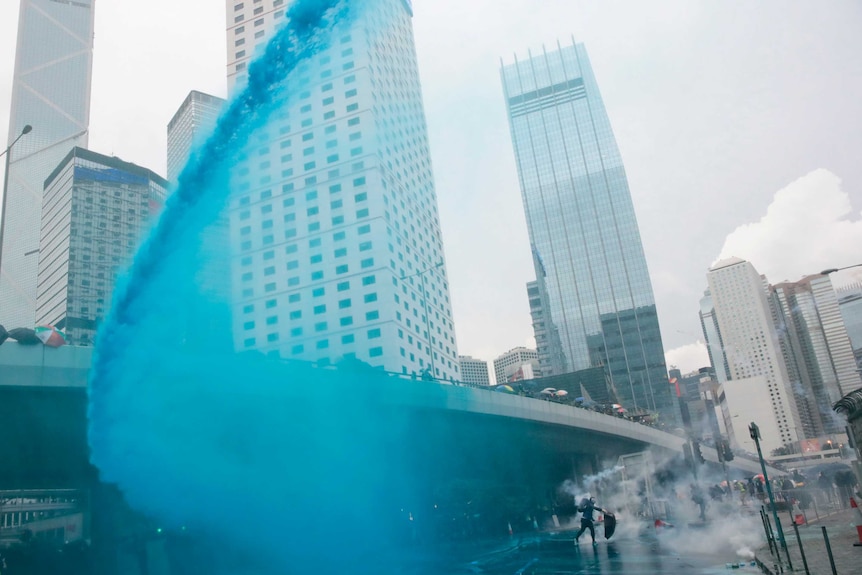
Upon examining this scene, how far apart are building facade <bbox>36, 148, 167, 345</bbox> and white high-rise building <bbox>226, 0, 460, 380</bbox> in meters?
82.7

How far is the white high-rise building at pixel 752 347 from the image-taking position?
354 feet

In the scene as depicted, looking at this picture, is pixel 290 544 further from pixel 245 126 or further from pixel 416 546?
pixel 245 126

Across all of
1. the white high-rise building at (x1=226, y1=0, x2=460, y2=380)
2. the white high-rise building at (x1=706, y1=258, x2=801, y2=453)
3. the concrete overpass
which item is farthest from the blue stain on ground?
the white high-rise building at (x1=706, y1=258, x2=801, y2=453)

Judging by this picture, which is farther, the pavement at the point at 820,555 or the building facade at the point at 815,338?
the building facade at the point at 815,338

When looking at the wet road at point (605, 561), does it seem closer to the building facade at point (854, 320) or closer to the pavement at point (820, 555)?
the pavement at point (820, 555)

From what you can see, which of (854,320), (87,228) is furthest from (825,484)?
(87,228)

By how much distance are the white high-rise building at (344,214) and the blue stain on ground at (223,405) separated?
5853 mm

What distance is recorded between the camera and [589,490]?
71.7 metres

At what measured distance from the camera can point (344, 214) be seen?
195 ft

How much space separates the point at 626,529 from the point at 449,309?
148 feet

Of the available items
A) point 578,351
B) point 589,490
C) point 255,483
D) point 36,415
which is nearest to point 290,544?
point 255,483

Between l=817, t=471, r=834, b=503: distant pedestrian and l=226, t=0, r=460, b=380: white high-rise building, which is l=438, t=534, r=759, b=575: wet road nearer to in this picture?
l=226, t=0, r=460, b=380: white high-rise building

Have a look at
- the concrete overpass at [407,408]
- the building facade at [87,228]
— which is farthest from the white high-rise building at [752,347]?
the building facade at [87,228]

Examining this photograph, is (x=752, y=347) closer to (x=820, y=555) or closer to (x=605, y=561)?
(x=605, y=561)
